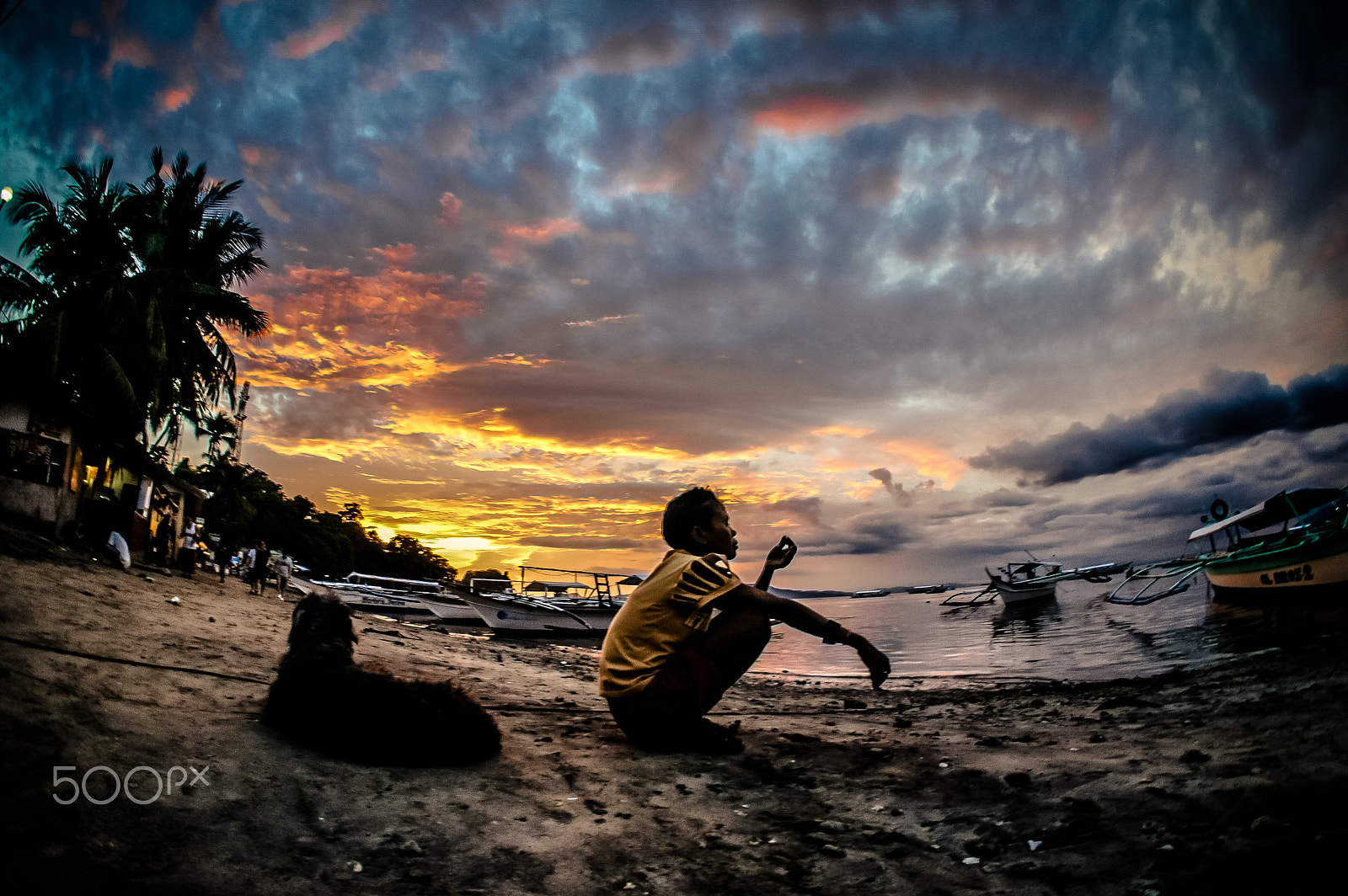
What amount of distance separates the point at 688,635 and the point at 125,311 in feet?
75.2

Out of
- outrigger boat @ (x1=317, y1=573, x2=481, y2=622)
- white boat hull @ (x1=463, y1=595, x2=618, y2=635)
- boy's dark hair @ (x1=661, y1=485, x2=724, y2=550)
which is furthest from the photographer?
outrigger boat @ (x1=317, y1=573, x2=481, y2=622)

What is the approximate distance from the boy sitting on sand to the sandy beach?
0.23 metres

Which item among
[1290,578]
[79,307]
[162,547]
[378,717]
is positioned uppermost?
[79,307]

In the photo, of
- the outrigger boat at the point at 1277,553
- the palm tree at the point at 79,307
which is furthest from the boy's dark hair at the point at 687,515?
the palm tree at the point at 79,307

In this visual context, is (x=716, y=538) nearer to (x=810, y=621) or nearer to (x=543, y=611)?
(x=810, y=621)

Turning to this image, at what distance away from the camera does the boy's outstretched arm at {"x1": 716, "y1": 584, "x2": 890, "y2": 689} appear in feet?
10.4

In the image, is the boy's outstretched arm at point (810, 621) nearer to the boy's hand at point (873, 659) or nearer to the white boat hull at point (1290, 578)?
the boy's hand at point (873, 659)

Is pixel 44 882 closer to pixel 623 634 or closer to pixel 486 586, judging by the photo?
pixel 623 634

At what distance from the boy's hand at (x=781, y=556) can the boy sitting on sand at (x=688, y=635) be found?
2cm

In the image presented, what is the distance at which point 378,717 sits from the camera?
3.23 m

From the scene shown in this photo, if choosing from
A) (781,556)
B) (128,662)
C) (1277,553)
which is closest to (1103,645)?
(1277,553)

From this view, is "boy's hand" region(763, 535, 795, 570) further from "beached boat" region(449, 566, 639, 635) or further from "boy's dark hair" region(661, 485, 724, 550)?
"beached boat" region(449, 566, 639, 635)

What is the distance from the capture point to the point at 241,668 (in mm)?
4789

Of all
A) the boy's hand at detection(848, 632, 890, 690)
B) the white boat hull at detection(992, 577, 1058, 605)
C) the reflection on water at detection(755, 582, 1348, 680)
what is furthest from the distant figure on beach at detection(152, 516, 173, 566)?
the white boat hull at detection(992, 577, 1058, 605)
